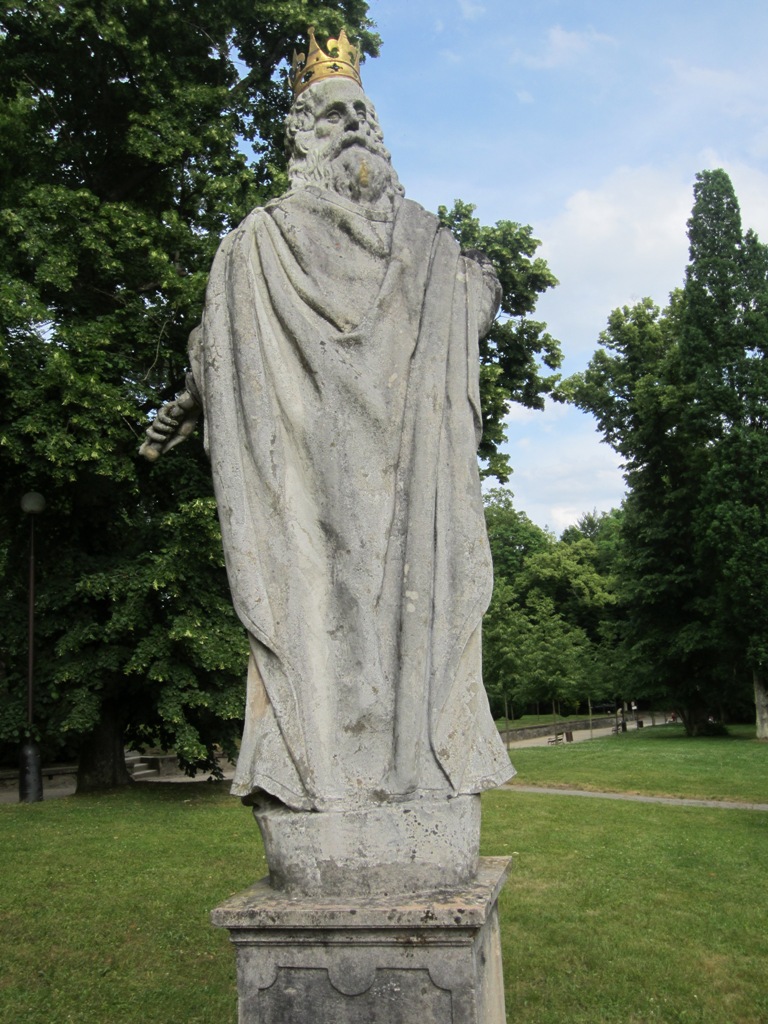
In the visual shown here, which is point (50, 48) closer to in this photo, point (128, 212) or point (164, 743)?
point (128, 212)

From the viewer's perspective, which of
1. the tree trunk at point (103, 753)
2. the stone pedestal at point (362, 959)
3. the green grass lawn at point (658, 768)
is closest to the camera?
the stone pedestal at point (362, 959)

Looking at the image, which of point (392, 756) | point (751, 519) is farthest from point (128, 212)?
point (751, 519)

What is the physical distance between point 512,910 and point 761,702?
26.5 meters

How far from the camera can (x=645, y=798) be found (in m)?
17.1

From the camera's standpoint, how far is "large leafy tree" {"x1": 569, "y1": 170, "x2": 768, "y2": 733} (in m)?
32.5

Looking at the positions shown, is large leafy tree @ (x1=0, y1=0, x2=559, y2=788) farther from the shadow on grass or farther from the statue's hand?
the shadow on grass

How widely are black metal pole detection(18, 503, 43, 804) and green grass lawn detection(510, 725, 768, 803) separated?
9444mm

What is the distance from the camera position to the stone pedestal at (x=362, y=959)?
2855mm

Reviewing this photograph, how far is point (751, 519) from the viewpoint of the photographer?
105 feet

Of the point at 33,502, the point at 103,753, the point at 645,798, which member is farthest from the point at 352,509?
the point at 103,753

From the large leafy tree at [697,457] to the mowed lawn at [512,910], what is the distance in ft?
62.3

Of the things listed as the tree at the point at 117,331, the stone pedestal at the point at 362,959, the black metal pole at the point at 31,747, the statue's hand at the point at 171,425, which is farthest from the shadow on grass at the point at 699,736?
the stone pedestal at the point at 362,959

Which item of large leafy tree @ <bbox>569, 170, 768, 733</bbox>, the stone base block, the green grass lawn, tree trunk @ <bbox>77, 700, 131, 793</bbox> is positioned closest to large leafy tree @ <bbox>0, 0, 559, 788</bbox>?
tree trunk @ <bbox>77, 700, 131, 793</bbox>

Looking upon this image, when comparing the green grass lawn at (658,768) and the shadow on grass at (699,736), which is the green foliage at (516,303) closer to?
the green grass lawn at (658,768)
